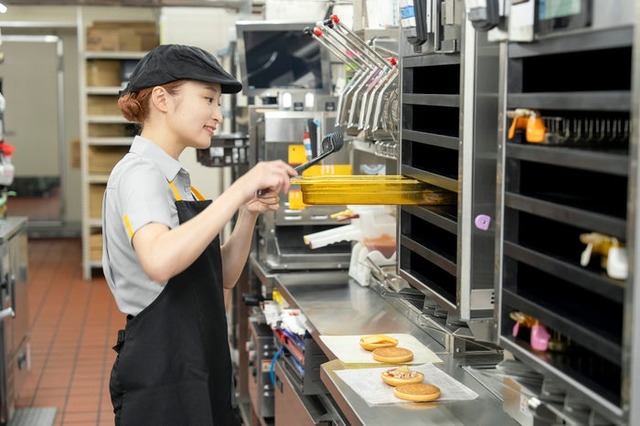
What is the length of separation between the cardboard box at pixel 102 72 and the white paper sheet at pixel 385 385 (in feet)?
24.5

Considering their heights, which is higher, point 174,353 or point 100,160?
point 100,160

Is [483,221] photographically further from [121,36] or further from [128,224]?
[121,36]

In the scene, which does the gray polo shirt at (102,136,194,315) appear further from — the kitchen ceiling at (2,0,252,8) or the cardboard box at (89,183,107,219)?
the cardboard box at (89,183,107,219)

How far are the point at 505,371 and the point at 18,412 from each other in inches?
177

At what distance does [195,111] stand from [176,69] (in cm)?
12

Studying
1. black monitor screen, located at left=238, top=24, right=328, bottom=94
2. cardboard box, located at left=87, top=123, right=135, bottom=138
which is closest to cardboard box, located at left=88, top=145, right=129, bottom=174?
cardboard box, located at left=87, top=123, right=135, bottom=138

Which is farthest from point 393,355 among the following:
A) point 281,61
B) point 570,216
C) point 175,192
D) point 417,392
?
point 281,61

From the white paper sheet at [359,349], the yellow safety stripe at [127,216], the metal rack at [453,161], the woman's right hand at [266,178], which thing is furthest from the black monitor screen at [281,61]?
the woman's right hand at [266,178]

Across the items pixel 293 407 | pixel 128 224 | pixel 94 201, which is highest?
pixel 128 224

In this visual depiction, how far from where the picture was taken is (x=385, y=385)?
9.08ft

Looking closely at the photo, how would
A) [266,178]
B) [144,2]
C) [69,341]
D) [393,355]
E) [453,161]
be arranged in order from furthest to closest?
[144,2]
[69,341]
[393,355]
[453,161]
[266,178]

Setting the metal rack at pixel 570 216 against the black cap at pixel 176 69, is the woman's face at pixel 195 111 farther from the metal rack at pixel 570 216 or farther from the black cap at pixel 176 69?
the metal rack at pixel 570 216

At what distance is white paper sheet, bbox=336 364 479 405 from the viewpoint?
265 cm

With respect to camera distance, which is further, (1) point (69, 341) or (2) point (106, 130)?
(2) point (106, 130)
